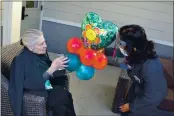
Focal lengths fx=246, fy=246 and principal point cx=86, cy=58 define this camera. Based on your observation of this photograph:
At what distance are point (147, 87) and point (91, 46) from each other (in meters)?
0.55

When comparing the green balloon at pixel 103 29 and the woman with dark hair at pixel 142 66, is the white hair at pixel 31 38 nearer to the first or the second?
the green balloon at pixel 103 29

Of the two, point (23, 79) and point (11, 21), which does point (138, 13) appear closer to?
point (11, 21)

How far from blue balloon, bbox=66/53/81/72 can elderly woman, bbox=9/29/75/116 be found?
0.12ft

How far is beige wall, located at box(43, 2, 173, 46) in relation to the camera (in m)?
4.43

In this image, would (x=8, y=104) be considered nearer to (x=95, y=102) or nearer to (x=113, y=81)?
(x=95, y=102)

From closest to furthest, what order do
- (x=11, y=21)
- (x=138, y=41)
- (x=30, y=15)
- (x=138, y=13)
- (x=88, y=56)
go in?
(x=138, y=41), (x=88, y=56), (x=11, y=21), (x=30, y=15), (x=138, y=13)

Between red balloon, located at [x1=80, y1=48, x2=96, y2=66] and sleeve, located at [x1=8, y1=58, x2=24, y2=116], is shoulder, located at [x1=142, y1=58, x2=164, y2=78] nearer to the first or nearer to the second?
red balloon, located at [x1=80, y1=48, x2=96, y2=66]

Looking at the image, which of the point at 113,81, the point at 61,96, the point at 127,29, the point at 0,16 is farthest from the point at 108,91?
the point at 127,29

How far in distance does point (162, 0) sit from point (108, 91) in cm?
193

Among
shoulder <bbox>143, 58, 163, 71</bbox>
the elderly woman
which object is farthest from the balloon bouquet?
shoulder <bbox>143, 58, 163, 71</bbox>

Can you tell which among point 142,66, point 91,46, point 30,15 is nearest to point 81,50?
point 91,46

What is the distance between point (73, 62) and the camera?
6.42ft

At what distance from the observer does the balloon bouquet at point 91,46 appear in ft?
6.28

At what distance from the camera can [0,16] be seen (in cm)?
310
